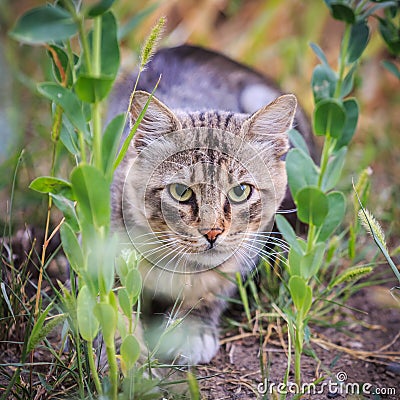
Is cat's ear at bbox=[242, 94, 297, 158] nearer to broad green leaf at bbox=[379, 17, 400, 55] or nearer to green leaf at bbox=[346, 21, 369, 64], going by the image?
green leaf at bbox=[346, 21, 369, 64]

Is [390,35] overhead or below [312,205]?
overhead

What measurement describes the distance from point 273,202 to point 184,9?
2479mm

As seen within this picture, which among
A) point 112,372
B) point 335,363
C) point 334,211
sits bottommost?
point 335,363

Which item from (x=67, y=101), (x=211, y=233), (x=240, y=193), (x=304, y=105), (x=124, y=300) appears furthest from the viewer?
(x=304, y=105)

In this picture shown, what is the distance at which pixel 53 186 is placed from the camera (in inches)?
47.2

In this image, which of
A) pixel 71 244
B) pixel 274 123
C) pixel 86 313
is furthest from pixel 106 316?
pixel 274 123

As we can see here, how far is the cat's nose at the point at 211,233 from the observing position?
166 cm

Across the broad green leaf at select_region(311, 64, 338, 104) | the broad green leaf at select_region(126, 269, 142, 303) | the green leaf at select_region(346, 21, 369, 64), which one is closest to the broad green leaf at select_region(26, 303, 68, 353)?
the broad green leaf at select_region(126, 269, 142, 303)

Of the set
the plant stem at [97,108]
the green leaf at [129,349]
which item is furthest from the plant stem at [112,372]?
the plant stem at [97,108]

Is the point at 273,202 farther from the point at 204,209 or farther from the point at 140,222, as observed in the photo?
the point at 140,222

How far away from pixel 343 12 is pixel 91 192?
0.64 meters

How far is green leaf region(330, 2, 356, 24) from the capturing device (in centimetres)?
120

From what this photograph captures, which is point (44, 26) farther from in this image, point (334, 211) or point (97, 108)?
point (334, 211)

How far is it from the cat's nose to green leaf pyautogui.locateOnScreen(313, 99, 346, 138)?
1.78ft
